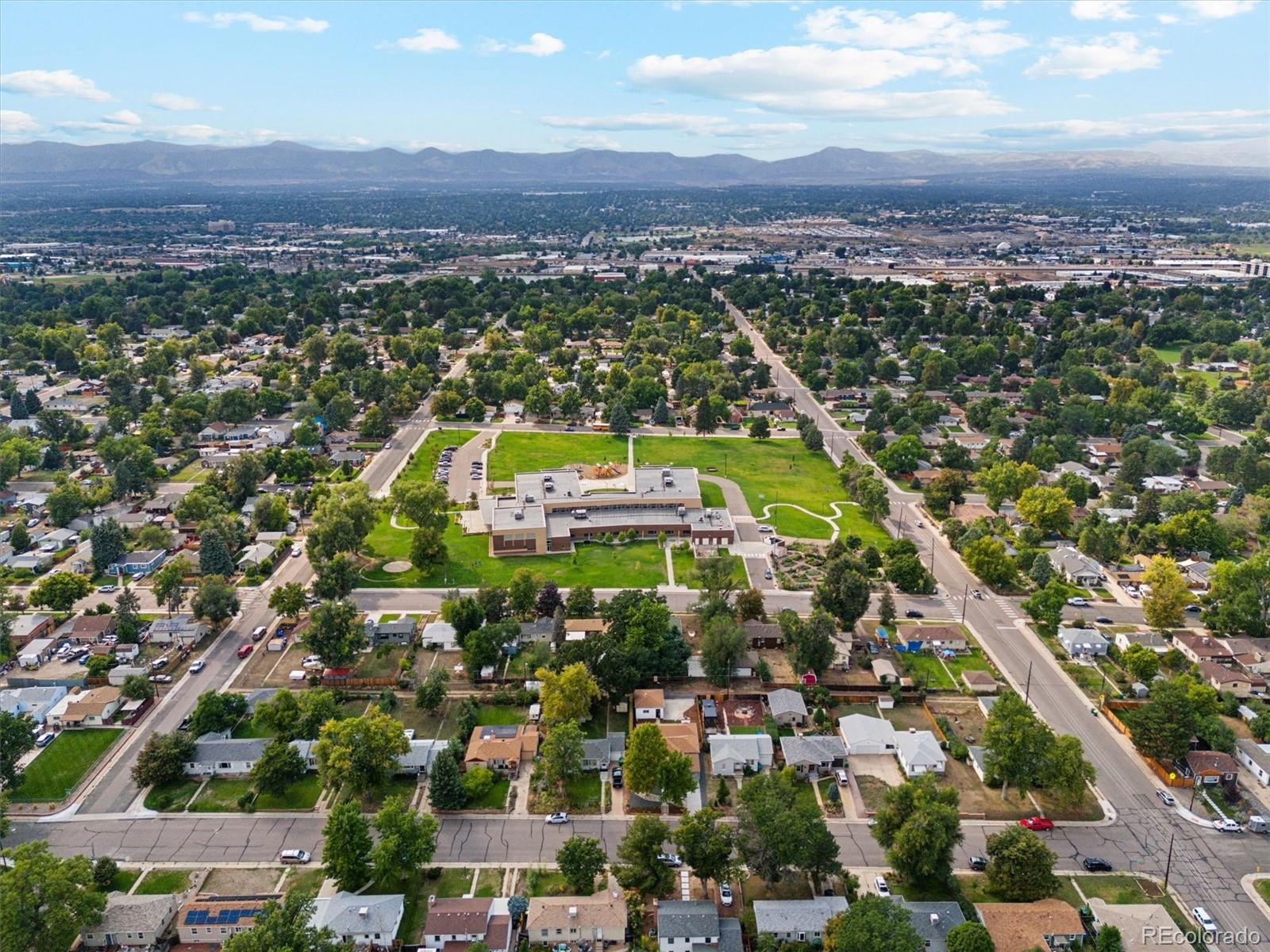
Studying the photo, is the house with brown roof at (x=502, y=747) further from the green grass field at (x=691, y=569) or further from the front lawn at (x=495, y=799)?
the green grass field at (x=691, y=569)

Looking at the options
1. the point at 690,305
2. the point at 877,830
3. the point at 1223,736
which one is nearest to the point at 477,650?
the point at 877,830

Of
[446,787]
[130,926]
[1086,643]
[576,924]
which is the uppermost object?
[1086,643]

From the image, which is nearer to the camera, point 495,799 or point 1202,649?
point 495,799

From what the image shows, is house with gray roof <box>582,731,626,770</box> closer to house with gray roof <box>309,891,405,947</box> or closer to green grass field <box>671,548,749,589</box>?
house with gray roof <box>309,891,405,947</box>

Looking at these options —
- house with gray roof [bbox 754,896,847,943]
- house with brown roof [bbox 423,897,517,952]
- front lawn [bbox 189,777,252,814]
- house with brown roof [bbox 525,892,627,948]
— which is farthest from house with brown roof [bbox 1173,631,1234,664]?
front lawn [bbox 189,777,252,814]

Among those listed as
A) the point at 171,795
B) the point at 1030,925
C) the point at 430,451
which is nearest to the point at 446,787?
the point at 171,795

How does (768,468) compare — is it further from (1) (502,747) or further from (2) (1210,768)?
(1) (502,747)
